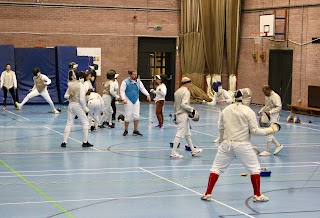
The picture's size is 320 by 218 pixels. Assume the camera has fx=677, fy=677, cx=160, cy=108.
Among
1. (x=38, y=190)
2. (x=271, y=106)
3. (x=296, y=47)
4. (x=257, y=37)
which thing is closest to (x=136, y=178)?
(x=38, y=190)

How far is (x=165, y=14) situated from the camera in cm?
3641

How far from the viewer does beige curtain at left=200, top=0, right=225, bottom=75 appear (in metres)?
36.2

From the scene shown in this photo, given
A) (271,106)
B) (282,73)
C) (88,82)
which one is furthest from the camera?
(282,73)

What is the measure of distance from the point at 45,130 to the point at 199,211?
1213 cm

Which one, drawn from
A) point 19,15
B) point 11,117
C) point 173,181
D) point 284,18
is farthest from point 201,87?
point 173,181

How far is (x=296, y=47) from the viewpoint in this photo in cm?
3155

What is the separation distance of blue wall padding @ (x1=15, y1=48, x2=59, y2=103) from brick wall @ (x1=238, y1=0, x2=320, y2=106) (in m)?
10.2

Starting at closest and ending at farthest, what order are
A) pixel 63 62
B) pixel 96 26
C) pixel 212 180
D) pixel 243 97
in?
pixel 212 180
pixel 243 97
pixel 63 62
pixel 96 26

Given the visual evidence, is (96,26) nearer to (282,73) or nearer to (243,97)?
(282,73)

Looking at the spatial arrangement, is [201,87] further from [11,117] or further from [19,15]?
[11,117]

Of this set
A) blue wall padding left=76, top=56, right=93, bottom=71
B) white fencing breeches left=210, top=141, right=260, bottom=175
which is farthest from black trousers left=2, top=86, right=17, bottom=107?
white fencing breeches left=210, top=141, right=260, bottom=175

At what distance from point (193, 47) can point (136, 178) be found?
74.5 feet

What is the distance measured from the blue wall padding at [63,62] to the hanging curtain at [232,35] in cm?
836

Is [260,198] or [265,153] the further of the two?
[265,153]
